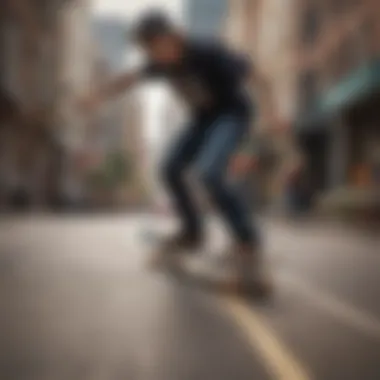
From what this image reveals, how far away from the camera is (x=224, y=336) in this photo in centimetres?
69

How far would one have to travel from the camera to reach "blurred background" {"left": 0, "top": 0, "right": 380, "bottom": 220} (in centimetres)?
70

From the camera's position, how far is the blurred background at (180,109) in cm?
70

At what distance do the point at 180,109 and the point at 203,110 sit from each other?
0.08 feet

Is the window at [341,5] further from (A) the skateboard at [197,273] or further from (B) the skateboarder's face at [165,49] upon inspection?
(A) the skateboard at [197,273]

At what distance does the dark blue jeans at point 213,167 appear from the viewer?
0.69 m

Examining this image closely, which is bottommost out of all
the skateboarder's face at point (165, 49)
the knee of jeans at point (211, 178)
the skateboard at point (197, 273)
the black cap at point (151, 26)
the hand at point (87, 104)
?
the skateboard at point (197, 273)

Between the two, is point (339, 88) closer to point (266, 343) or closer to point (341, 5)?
point (341, 5)

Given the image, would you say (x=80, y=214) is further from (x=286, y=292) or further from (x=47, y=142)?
(x=286, y=292)

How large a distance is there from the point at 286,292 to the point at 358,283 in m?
0.07

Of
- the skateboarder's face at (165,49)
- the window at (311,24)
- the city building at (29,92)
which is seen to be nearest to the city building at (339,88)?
the window at (311,24)

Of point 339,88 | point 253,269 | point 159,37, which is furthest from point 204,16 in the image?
point 253,269

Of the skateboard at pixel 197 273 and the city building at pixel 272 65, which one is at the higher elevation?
the city building at pixel 272 65

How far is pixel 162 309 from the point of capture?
71 cm

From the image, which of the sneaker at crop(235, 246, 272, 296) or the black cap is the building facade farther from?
the sneaker at crop(235, 246, 272, 296)
